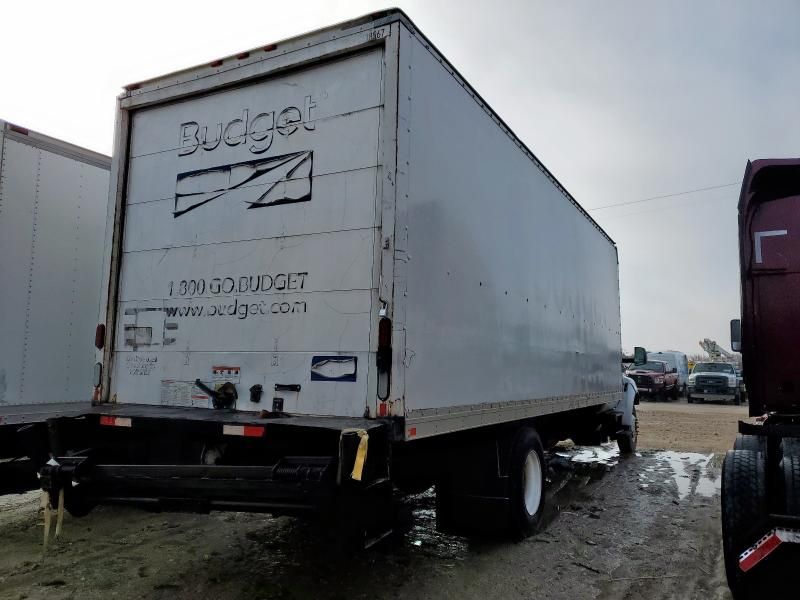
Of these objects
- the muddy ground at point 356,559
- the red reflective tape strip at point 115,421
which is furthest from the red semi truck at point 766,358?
the red reflective tape strip at point 115,421

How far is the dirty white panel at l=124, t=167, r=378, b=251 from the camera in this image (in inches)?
155

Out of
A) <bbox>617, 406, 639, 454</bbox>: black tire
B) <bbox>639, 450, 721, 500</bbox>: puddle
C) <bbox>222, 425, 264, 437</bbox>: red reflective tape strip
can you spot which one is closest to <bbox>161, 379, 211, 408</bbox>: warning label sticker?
<bbox>222, 425, 264, 437</bbox>: red reflective tape strip

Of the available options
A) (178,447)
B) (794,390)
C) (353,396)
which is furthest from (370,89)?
(794,390)

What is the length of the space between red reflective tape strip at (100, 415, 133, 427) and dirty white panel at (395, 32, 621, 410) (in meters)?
2.13

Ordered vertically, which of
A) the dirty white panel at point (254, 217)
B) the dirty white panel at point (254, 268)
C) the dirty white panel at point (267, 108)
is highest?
the dirty white panel at point (267, 108)

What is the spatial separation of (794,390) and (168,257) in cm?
473

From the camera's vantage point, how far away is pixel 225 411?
4.16m

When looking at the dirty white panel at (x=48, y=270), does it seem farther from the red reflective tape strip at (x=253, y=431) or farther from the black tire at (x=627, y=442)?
the black tire at (x=627, y=442)

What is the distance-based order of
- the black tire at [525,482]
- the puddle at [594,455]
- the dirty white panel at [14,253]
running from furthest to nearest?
1. the puddle at [594,455]
2. the black tire at [525,482]
3. the dirty white panel at [14,253]

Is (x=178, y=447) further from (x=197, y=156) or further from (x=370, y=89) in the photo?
(x=370, y=89)

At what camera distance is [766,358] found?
4.00 m

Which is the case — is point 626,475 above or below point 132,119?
below

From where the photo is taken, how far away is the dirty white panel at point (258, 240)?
3.91m

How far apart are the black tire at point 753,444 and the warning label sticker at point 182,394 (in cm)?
380
